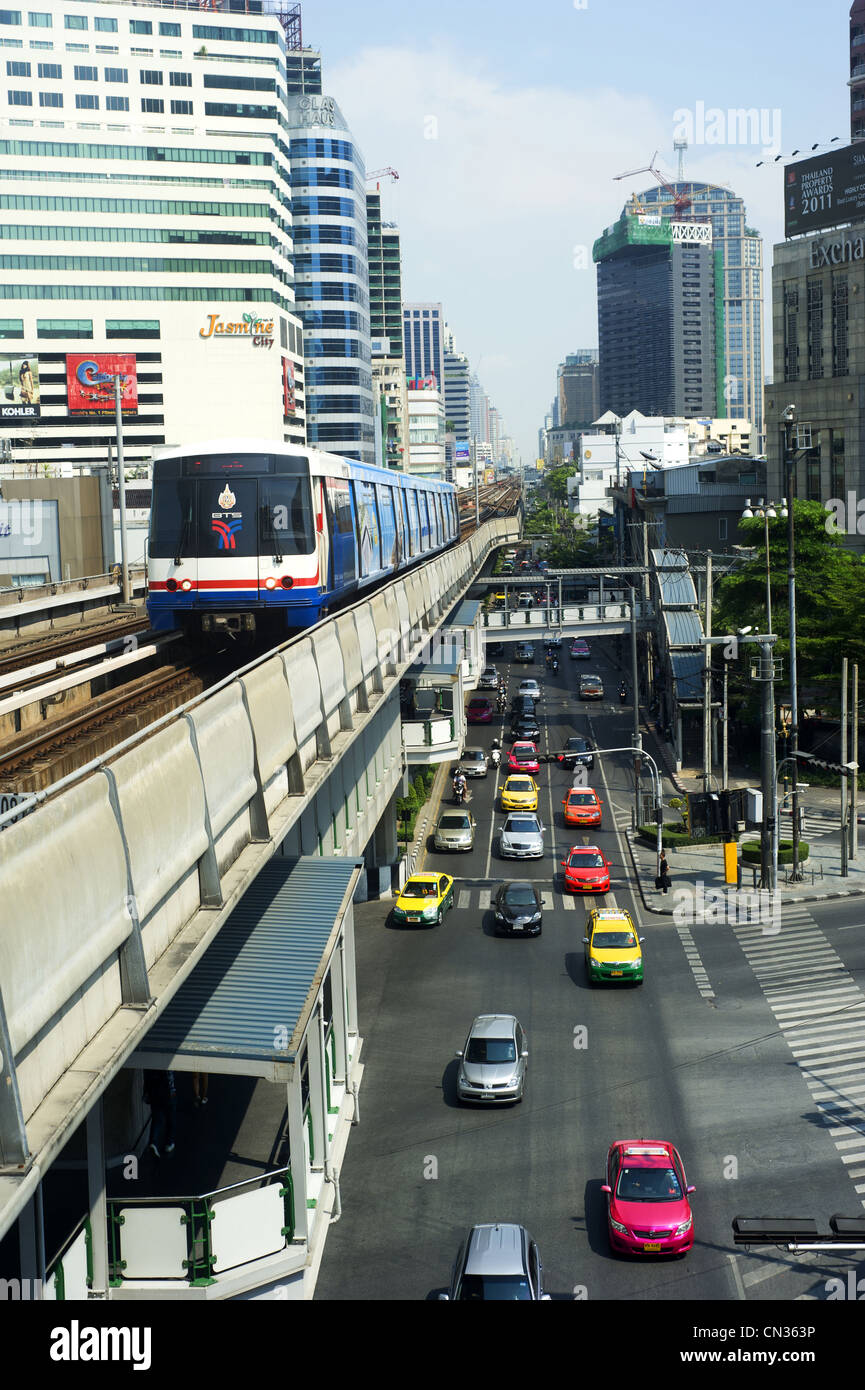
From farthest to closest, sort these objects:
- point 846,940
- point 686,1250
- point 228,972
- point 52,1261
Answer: point 846,940 → point 686,1250 → point 228,972 → point 52,1261

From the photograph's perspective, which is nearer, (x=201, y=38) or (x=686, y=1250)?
(x=686, y=1250)

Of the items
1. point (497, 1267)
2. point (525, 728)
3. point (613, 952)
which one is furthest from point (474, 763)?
point (497, 1267)

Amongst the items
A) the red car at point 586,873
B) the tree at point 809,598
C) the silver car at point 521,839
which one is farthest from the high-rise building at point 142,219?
the red car at point 586,873

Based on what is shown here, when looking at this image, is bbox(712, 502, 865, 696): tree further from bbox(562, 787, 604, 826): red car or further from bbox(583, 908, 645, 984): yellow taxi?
bbox(583, 908, 645, 984): yellow taxi

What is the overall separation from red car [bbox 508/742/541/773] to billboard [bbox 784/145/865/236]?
143ft

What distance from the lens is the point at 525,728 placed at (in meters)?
69.2

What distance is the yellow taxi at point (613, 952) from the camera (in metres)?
32.8

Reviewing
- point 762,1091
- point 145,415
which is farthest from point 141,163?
point 762,1091

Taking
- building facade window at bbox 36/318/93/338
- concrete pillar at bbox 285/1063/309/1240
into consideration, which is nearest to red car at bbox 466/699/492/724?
concrete pillar at bbox 285/1063/309/1240

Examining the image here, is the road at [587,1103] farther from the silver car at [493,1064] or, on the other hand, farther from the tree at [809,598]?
the tree at [809,598]

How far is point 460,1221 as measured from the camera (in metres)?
21.0

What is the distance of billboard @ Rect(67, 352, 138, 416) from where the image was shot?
4429 inches

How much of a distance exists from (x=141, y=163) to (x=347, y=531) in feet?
329

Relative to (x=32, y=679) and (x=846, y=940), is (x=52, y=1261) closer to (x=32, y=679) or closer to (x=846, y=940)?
(x=32, y=679)
